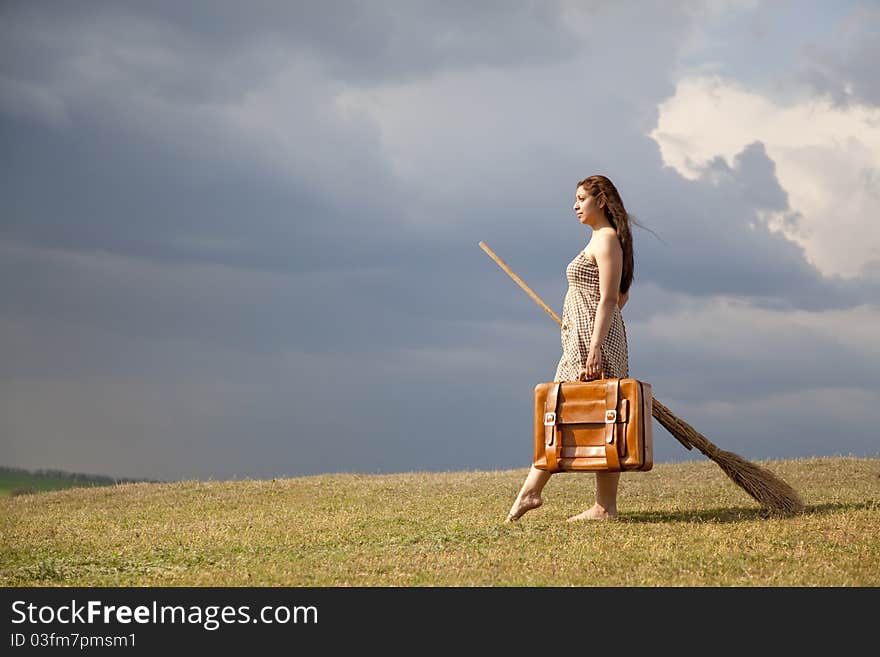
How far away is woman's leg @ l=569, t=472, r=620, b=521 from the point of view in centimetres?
1091

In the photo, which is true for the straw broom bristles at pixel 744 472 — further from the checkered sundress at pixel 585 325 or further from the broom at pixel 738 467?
the checkered sundress at pixel 585 325

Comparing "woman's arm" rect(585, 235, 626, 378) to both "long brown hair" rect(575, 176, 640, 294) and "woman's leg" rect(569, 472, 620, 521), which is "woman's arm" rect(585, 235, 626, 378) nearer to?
"long brown hair" rect(575, 176, 640, 294)

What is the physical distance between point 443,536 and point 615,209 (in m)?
3.86

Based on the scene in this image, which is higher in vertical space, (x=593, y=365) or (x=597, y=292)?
(x=597, y=292)

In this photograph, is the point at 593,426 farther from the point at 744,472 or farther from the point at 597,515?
the point at 744,472

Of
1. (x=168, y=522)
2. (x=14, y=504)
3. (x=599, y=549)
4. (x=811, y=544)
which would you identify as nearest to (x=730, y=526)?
(x=811, y=544)

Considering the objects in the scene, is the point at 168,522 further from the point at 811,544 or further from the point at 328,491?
the point at 811,544

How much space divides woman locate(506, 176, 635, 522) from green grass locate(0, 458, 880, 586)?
1.46 meters

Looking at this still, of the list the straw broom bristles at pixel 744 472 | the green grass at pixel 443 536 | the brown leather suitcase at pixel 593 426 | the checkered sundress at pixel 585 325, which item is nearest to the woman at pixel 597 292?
the checkered sundress at pixel 585 325

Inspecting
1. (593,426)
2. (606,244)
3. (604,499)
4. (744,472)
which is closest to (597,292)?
(606,244)

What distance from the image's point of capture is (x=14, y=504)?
16000mm

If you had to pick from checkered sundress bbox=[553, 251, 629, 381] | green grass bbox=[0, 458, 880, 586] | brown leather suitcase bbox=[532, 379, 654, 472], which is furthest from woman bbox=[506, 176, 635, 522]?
green grass bbox=[0, 458, 880, 586]

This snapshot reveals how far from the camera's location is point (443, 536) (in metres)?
10.1
